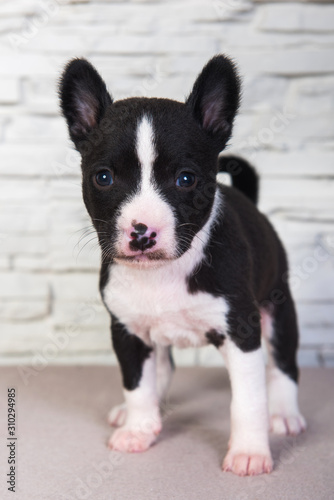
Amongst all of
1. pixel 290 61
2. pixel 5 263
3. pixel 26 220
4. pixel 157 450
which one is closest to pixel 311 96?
pixel 290 61

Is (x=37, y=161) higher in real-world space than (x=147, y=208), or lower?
lower

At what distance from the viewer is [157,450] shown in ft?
7.53

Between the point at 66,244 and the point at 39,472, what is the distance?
149 cm

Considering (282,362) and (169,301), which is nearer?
(169,301)

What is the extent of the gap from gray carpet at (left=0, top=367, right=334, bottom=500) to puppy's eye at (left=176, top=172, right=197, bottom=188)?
0.88m

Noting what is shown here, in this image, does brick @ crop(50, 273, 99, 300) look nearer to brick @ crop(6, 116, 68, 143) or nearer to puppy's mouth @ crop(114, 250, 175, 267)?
brick @ crop(6, 116, 68, 143)

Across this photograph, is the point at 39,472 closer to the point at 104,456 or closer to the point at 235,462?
the point at 104,456

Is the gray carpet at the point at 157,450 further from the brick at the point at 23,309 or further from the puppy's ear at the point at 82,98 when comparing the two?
the puppy's ear at the point at 82,98

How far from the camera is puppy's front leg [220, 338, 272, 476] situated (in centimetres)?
Answer: 209

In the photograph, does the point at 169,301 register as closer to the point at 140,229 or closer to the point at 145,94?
the point at 140,229

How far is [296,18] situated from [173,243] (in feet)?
6.08

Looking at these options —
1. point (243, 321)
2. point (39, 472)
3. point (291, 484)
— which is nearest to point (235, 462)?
point (291, 484)

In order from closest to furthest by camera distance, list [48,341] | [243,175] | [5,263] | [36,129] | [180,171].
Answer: [180,171]
[243,175]
[36,129]
[5,263]
[48,341]

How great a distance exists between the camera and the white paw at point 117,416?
2.56m
